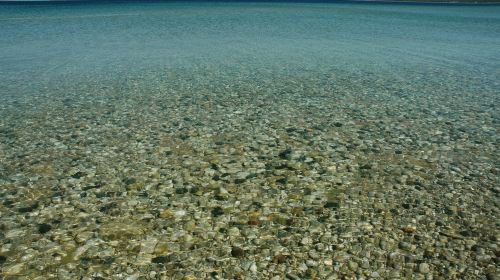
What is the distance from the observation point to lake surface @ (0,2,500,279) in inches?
242

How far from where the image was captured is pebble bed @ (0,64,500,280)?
6.08m

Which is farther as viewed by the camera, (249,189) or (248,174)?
(248,174)

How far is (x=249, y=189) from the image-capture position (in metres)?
8.27

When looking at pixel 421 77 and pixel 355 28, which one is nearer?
pixel 421 77

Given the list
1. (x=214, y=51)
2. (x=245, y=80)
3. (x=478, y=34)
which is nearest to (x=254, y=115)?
(x=245, y=80)

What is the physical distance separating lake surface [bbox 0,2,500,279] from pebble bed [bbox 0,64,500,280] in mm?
36

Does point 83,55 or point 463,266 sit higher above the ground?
point 83,55

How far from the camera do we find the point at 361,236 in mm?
6672

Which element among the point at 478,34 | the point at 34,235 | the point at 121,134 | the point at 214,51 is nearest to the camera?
the point at 34,235

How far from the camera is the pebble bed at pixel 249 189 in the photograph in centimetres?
608

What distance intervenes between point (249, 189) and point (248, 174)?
2.30ft

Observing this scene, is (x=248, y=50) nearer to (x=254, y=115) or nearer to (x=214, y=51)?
(x=214, y=51)

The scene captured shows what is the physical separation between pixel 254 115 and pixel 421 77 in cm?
1017

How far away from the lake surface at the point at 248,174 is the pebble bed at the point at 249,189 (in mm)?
36
